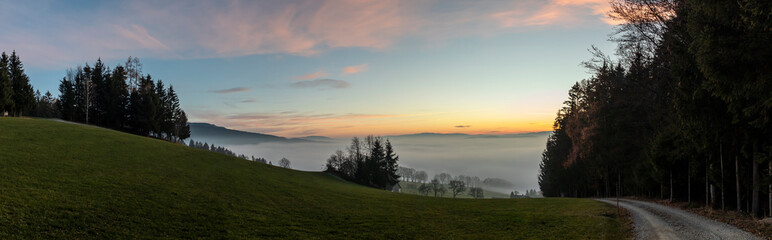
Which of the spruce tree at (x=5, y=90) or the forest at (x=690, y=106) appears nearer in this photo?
the forest at (x=690, y=106)

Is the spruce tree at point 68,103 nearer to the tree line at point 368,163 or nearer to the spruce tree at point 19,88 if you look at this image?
the spruce tree at point 19,88

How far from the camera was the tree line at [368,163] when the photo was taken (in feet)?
272

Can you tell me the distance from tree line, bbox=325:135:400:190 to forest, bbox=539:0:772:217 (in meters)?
46.3

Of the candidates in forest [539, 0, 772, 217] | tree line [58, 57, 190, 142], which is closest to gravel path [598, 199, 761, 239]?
forest [539, 0, 772, 217]

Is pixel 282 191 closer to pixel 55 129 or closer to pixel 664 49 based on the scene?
pixel 55 129

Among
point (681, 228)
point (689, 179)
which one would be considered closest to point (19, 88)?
point (681, 228)

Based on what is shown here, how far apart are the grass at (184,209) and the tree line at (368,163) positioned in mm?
47065

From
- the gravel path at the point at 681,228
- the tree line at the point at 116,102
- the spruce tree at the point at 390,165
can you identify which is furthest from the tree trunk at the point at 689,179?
the tree line at the point at 116,102

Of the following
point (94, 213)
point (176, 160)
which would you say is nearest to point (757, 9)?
point (94, 213)

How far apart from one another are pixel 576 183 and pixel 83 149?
246 ft

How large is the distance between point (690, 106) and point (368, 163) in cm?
6835

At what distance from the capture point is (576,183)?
A: 212 ft

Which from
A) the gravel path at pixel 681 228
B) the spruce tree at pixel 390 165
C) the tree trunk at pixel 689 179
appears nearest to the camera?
the gravel path at pixel 681 228

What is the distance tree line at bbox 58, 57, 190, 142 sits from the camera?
264 ft
